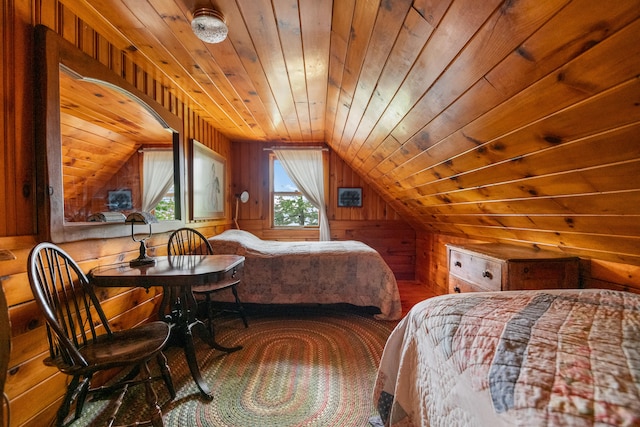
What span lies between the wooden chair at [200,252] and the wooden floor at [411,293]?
1.69m

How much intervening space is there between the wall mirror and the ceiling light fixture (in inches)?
26.3

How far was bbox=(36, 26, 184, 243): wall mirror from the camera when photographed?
1.26 meters

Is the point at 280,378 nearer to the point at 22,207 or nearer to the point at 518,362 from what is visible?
the point at 518,362

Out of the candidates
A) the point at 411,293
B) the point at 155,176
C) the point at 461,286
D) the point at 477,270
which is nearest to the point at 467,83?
the point at 477,270

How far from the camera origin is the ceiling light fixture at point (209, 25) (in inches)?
51.7

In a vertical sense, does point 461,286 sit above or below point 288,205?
below

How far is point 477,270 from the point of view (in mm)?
1752

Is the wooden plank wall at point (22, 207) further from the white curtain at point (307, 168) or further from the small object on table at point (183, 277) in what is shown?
the white curtain at point (307, 168)

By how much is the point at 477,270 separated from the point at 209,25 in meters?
2.12

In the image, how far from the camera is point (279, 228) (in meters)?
4.16

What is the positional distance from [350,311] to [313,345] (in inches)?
29.8

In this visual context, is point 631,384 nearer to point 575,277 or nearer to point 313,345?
point 575,277

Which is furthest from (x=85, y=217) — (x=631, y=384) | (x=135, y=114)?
(x=631, y=384)

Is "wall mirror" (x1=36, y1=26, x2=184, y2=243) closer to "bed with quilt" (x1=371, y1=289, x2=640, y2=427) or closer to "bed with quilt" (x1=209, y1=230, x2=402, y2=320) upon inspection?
"bed with quilt" (x1=209, y1=230, x2=402, y2=320)
